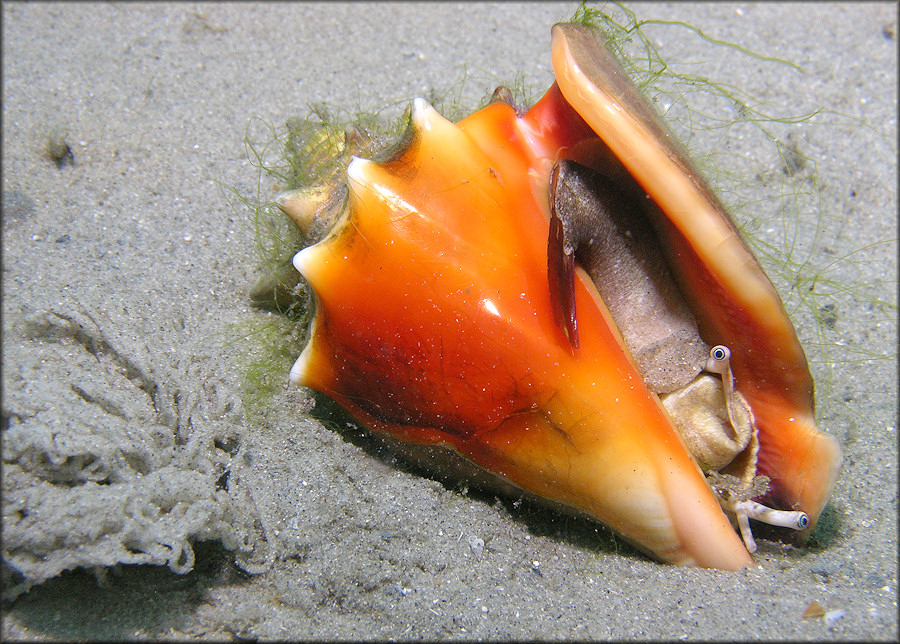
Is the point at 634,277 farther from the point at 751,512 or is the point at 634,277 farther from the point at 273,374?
the point at 273,374

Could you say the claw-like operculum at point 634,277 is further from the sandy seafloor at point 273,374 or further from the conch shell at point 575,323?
the sandy seafloor at point 273,374

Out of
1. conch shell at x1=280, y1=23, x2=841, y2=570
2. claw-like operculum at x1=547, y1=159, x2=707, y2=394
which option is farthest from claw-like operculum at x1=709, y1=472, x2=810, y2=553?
claw-like operculum at x1=547, y1=159, x2=707, y2=394

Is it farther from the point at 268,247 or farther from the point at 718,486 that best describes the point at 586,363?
the point at 268,247

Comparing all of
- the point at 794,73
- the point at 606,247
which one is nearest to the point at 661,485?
the point at 606,247

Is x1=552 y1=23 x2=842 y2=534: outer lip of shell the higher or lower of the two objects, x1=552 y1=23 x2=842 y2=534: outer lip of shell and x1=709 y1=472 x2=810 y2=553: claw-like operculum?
the higher

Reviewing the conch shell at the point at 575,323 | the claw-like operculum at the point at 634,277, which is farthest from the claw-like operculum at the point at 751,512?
the claw-like operculum at the point at 634,277

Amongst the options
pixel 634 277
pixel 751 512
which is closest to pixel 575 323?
pixel 634 277

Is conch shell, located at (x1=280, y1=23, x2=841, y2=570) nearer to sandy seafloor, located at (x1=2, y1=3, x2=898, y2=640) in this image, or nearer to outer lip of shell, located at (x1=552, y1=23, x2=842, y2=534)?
outer lip of shell, located at (x1=552, y1=23, x2=842, y2=534)
